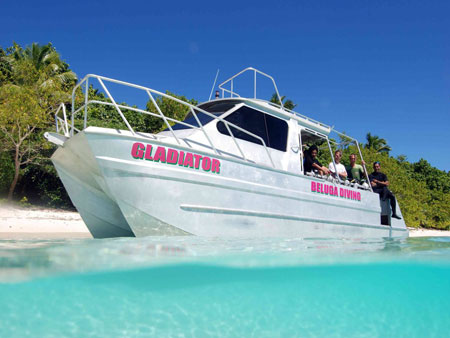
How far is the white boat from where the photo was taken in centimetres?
502

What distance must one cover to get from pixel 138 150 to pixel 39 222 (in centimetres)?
980

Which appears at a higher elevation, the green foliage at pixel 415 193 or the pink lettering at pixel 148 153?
the green foliage at pixel 415 193

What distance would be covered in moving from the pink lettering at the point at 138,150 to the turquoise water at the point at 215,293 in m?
1.31

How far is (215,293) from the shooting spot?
3.17 metres

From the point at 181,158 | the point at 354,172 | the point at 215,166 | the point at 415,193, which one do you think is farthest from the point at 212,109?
the point at 415,193

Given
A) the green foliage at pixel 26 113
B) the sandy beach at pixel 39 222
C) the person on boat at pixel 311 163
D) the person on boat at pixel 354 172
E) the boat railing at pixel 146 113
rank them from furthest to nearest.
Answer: the green foliage at pixel 26 113, the sandy beach at pixel 39 222, the person on boat at pixel 354 172, the person on boat at pixel 311 163, the boat railing at pixel 146 113

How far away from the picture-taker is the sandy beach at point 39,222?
11.1 meters

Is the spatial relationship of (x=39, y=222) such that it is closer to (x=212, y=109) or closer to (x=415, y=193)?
(x=212, y=109)

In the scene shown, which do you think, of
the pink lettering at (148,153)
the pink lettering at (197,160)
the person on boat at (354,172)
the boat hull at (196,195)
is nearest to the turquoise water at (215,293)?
the boat hull at (196,195)

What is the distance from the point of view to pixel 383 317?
2.90m

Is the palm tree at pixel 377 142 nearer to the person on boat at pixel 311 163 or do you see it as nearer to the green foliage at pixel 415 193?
the green foliage at pixel 415 193

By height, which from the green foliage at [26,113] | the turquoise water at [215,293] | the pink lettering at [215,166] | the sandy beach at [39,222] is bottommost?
the turquoise water at [215,293]

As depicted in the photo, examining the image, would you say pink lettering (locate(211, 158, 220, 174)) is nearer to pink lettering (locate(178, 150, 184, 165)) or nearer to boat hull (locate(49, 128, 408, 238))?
boat hull (locate(49, 128, 408, 238))

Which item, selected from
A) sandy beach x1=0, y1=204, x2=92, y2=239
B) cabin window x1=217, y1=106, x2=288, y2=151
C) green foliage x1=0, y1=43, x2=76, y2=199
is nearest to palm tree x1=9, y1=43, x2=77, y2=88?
green foliage x1=0, y1=43, x2=76, y2=199
